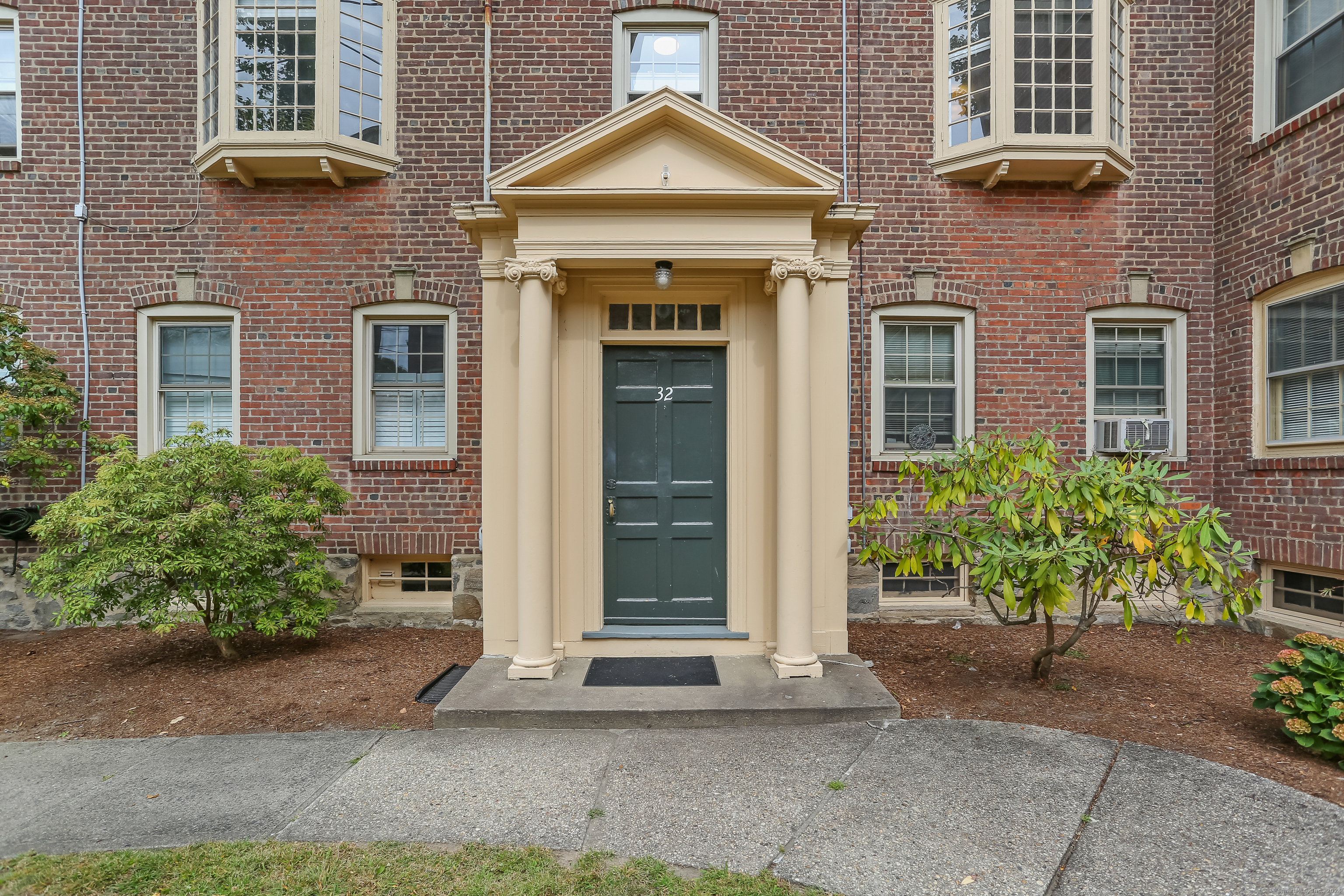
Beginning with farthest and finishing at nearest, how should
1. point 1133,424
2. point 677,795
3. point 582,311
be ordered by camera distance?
1. point 1133,424
2. point 582,311
3. point 677,795

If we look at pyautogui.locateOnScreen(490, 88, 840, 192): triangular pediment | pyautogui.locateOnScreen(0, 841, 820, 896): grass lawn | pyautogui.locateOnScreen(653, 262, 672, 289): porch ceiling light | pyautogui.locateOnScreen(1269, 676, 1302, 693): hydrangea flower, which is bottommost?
pyautogui.locateOnScreen(0, 841, 820, 896): grass lawn

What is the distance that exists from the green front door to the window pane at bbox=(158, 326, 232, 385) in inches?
185

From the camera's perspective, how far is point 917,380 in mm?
6883

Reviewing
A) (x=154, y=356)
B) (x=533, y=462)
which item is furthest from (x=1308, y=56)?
(x=154, y=356)

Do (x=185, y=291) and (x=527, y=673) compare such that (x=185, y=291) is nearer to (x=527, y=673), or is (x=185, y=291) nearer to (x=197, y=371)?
(x=197, y=371)

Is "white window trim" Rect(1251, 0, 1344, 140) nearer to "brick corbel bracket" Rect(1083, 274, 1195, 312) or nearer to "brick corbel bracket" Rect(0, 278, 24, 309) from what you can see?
"brick corbel bracket" Rect(1083, 274, 1195, 312)

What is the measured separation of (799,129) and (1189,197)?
13.8 feet

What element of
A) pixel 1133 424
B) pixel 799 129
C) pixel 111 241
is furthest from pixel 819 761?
pixel 111 241

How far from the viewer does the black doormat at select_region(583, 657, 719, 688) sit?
4.36 metres

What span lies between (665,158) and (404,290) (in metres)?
3.49

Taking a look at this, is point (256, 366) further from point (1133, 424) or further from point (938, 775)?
point (1133, 424)

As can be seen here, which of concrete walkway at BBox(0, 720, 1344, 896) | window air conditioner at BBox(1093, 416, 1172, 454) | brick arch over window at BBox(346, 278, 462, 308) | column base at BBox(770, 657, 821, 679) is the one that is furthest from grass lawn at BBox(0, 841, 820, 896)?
window air conditioner at BBox(1093, 416, 1172, 454)

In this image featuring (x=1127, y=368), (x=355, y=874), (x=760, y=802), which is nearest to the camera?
(x=355, y=874)

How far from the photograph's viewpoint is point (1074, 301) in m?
6.74
